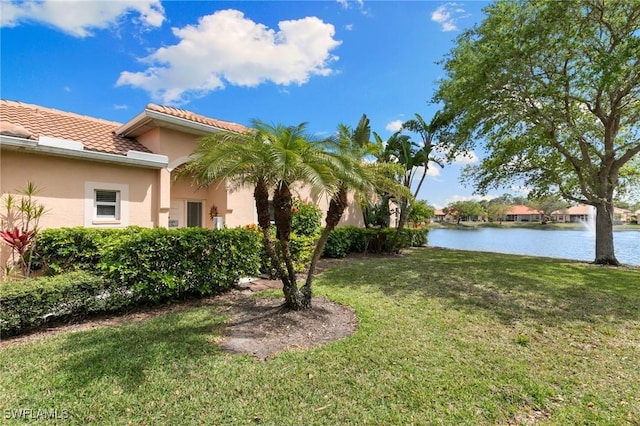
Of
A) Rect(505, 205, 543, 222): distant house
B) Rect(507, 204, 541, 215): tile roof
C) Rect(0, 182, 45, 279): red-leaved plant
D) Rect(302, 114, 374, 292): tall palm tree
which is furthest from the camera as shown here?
Rect(507, 204, 541, 215): tile roof

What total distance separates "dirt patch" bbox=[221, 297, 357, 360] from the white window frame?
5.89m

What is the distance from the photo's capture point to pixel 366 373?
4.18m

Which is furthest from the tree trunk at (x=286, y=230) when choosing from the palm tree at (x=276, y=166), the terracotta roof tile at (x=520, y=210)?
the terracotta roof tile at (x=520, y=210)

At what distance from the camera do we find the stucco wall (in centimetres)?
799

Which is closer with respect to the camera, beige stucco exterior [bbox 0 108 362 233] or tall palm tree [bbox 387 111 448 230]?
beige stucco exterior [bbox 0 108 362 233]

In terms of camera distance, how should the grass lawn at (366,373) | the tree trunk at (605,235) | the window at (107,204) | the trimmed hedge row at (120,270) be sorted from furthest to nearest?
1. the tree trunk at (605,235)
2. the window at (107,204)
3. the trimmed hedge row at (120,270)
4. the grass lawn at (366,373)

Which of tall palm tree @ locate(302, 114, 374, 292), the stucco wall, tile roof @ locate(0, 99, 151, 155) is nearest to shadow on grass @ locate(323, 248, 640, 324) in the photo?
tall palm tree @ locate(302, 114, 374, 292)

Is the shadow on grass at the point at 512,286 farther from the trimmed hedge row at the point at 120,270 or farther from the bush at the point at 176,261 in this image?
the trimmed hedge row at the point at 120,270

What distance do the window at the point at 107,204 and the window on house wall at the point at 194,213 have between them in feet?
12.9

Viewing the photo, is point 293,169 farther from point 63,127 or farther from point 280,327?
point 63,127

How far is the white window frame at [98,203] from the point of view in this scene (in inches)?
364

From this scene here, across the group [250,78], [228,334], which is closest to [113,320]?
[228,334]

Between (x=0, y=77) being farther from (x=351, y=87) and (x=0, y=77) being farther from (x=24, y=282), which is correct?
(x=351, y=87)

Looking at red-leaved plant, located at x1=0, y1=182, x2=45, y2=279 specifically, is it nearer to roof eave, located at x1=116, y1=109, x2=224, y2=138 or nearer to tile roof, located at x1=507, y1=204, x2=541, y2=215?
roof eave, located at x1=116, y1=109, x2=224, y2=138
